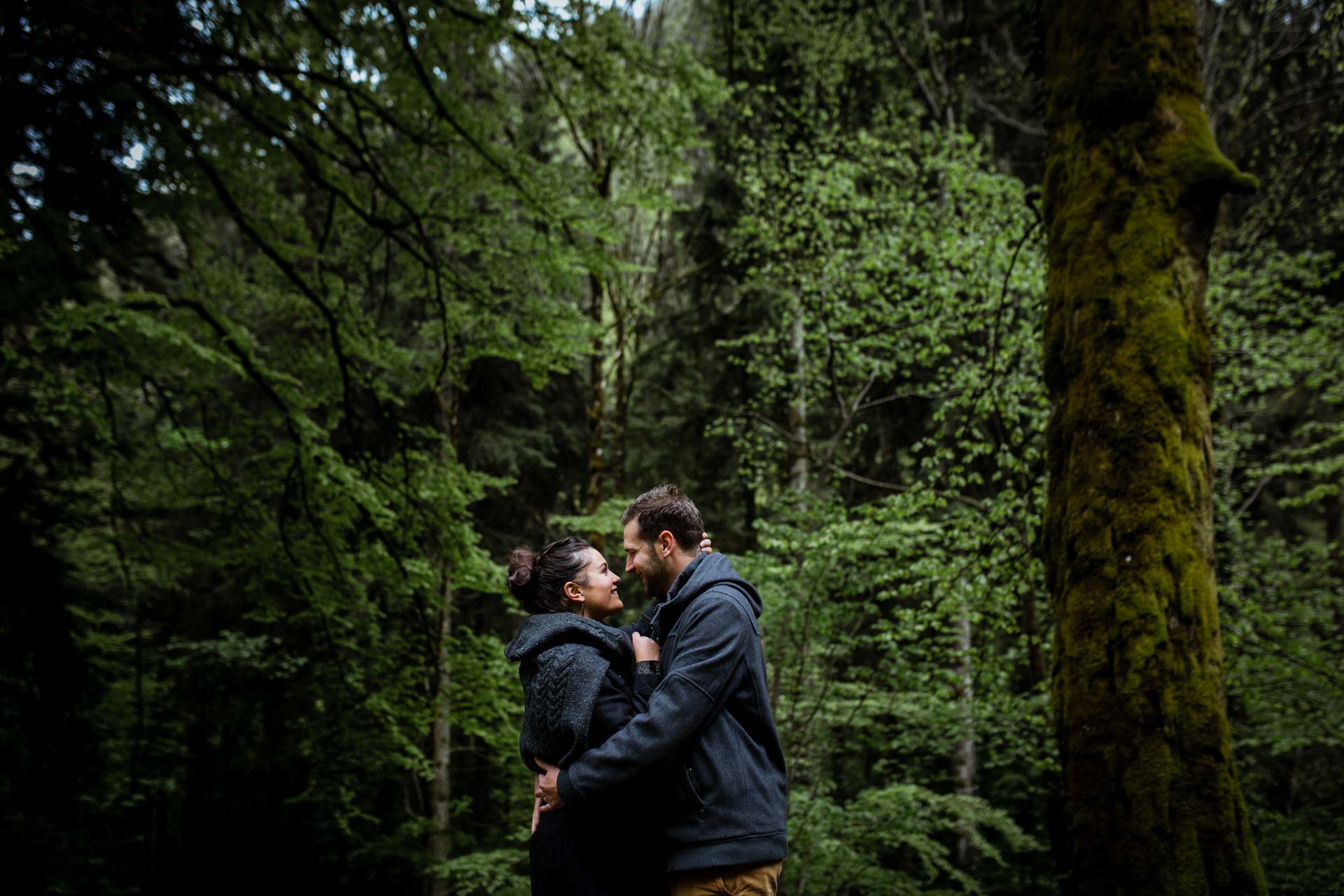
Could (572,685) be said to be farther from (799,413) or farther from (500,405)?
(500,405)

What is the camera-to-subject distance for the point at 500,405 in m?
11.3

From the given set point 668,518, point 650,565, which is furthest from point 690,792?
point 668,518

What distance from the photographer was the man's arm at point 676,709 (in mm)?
1737

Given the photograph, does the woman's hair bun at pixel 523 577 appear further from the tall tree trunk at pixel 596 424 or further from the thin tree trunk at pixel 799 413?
the tall tree trunk at pixel 596 424

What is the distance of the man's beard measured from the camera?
2.15m

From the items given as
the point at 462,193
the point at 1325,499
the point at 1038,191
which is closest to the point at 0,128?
Answer: the point at 462,193

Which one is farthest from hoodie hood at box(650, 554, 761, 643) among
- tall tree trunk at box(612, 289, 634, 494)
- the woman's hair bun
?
tall tree trunk at box(612, 289, 634, 494)

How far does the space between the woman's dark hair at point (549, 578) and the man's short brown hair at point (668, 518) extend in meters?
0.20

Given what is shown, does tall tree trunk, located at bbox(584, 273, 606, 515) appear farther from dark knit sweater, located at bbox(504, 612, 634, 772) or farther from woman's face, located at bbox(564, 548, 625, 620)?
dark knit sweater, located at bbox(504, 612, 634, 772)

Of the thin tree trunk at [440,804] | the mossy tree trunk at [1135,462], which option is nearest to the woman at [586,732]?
the mossy tree trunk at [1135,462]

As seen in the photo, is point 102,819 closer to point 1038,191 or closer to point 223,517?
point 223,517

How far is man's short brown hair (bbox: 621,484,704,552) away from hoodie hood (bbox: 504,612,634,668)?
1.01 feet

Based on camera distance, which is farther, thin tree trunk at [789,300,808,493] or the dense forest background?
thin tree trunk at [789,300,808,493]

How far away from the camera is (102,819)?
1099 centimetres
